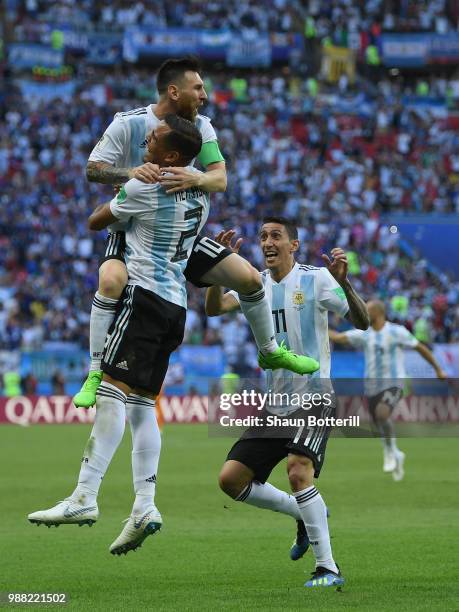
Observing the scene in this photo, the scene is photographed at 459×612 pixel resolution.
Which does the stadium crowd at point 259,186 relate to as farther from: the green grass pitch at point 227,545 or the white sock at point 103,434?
the white sock at point 103,434

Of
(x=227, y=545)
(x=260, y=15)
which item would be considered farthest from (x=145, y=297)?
(x=260, y=15)

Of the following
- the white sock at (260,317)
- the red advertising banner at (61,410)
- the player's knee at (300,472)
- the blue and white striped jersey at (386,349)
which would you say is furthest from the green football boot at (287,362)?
the red advertising banner at (61,410)

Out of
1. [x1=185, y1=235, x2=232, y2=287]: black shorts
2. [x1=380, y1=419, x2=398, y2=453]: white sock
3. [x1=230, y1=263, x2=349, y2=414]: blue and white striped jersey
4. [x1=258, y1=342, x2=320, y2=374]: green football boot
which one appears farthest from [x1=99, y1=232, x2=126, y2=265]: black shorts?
[x1=380, y1=419, x2=398, y2=453]: white sock

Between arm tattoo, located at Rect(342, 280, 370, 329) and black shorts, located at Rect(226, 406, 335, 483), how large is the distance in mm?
630

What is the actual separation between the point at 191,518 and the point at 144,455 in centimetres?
519

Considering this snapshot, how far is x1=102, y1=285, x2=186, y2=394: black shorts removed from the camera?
8.09m

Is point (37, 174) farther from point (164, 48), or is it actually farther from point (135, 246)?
point (135, 246)

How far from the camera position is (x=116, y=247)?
27.4ft

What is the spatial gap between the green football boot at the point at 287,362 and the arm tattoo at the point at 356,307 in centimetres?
52

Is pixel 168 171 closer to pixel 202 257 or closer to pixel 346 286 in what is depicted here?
pixel 202 257

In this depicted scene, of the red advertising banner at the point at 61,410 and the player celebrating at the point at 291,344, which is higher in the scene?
the player celebrating at the point at 291,344

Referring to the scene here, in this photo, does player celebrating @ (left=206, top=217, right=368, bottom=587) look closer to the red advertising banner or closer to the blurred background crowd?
the red advertising banner

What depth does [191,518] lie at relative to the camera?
13.5 metres

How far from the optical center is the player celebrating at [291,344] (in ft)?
30.1
